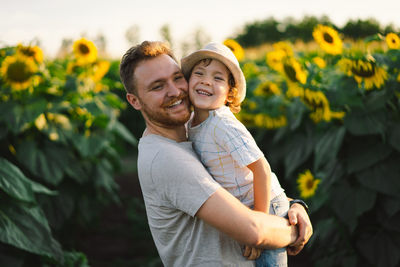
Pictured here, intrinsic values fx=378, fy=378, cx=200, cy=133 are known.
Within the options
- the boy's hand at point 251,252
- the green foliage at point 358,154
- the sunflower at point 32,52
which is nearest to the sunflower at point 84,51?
the sunflower at point 32,52

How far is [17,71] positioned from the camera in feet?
11.7

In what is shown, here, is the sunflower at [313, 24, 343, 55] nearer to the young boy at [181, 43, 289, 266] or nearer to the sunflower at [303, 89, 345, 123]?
the sunflower at [303, 89, 345, 123]

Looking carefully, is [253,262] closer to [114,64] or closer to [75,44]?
[75,44]

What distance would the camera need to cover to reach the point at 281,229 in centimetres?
169

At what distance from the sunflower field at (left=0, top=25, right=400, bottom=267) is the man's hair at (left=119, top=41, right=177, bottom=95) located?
934mm

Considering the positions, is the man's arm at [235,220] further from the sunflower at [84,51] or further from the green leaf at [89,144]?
the sunflower at [84,51]

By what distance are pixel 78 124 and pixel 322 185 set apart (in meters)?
2.70

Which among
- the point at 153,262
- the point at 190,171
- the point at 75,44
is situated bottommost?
the point at 153,262

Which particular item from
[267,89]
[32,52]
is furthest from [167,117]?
[267,89]

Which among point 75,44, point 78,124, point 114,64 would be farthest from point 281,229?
point 114,64

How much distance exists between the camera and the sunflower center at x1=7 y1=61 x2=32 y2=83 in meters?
3.55

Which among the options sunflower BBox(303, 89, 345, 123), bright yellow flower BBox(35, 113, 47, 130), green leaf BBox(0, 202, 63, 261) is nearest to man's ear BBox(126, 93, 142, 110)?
green leaf BBox(0, 202, 63, 261)

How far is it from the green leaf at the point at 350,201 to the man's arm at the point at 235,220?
1.46 meters

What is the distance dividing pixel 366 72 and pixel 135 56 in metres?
1.67
